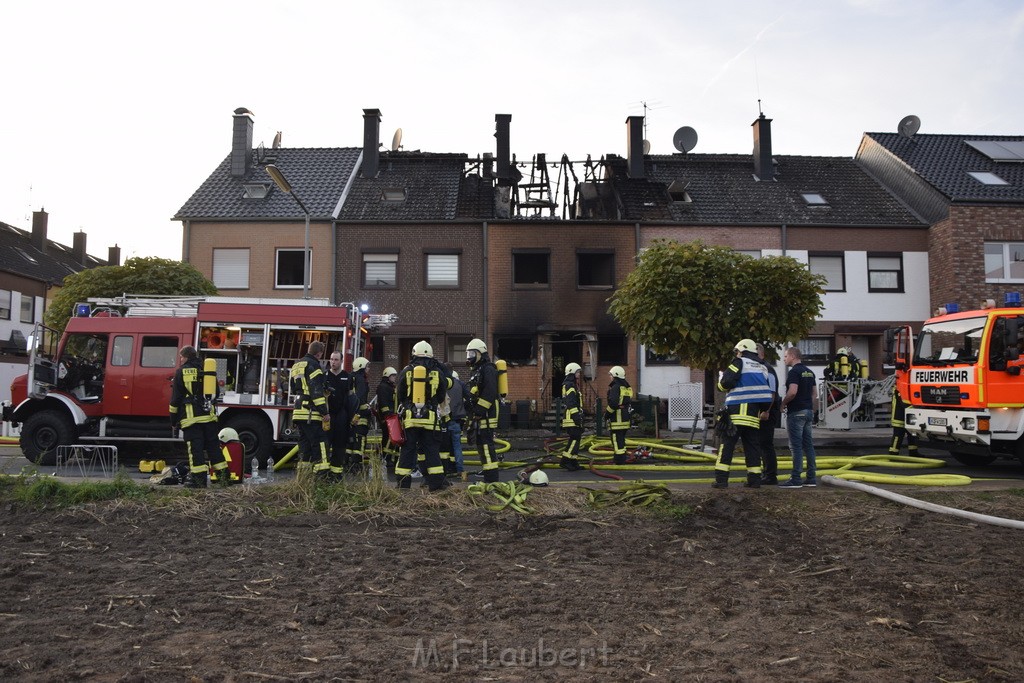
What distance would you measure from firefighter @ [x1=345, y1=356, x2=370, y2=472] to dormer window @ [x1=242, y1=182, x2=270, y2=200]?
16.3 m

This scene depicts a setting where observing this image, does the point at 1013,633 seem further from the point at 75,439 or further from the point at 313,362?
the point at 75,439

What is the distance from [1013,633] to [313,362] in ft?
24.7

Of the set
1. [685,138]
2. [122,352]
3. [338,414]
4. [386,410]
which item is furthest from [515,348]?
[338,414]

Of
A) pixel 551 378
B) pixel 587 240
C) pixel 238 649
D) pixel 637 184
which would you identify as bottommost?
pixel 238 649

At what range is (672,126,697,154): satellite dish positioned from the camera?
2878 cm

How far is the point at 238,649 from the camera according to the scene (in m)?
4.68

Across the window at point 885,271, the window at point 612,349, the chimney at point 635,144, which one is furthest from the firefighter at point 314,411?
the window at point 885,271

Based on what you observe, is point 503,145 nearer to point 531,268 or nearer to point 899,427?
point 531,268

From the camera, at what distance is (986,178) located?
84.1ft

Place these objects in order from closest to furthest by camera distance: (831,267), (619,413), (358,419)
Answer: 1. (358,419)
2. (619,413)
3. (831,267)

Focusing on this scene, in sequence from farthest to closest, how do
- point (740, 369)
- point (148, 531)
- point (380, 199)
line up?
point (380, 199)
point (740, 369)
point (148, 531)

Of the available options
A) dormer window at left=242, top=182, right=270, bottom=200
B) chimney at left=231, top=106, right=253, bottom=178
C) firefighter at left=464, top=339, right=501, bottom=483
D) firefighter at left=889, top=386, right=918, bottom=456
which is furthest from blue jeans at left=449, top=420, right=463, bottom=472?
chimney at left=231, top=106, right=253, bottom=178

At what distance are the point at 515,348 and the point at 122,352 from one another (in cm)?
1296

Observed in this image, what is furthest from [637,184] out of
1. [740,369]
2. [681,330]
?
[740,369]
